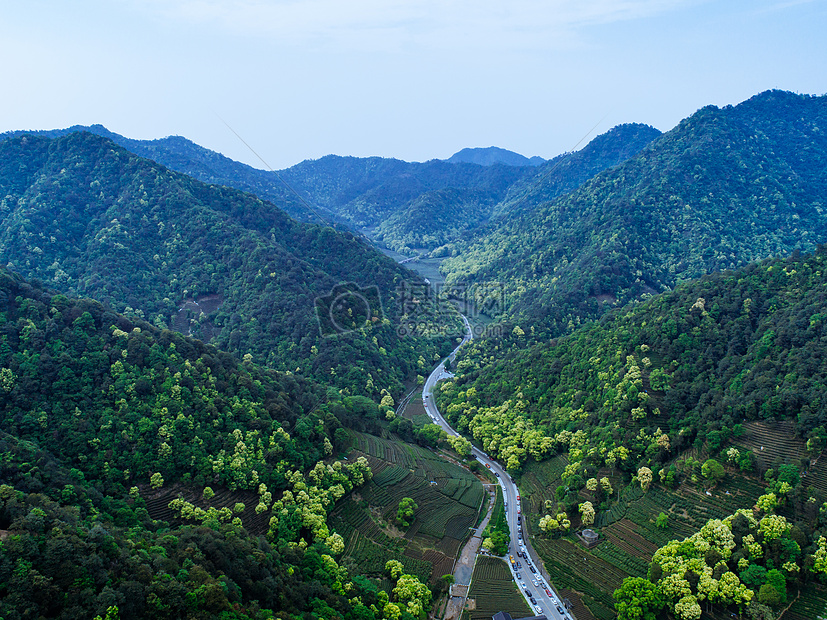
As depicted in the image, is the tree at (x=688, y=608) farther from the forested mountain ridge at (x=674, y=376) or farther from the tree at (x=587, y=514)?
the forested mountain ridge at (x=674, y=376)

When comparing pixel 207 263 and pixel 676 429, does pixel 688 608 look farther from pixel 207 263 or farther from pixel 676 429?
pixel 207 263

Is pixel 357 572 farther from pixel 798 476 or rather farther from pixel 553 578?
pixel 798 476

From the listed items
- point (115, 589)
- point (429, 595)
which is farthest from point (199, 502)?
point (429, 595)

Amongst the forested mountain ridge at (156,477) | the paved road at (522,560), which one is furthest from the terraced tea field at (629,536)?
the forested mountain ridge at (156,477)

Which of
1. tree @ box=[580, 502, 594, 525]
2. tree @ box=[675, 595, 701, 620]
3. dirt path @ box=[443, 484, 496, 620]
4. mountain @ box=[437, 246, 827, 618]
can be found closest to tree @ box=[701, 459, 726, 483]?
mountain @ box=[437, 246, 827, 618]

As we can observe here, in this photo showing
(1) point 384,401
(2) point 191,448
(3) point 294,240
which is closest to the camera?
(2) point 191,448

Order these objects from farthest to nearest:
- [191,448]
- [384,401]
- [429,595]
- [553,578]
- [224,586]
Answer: [384,401] < [191,448] < [553,578] < [429,595] < [224,586]
